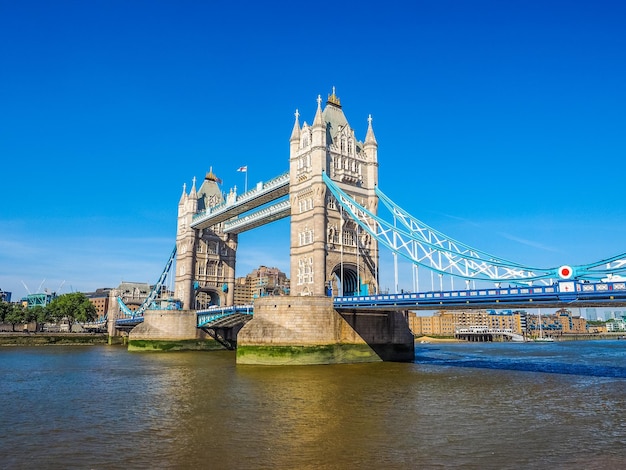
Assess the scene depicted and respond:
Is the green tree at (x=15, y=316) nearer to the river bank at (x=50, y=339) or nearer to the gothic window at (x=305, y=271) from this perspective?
the river bank at (x=50, y=339)

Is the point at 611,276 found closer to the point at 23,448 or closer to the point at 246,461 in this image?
the point at 246,461

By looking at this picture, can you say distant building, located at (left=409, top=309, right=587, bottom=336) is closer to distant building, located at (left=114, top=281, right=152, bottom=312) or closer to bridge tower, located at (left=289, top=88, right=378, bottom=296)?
distant building, located at (left=114, top=281, right=152, bottom=312)

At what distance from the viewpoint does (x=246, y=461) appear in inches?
525

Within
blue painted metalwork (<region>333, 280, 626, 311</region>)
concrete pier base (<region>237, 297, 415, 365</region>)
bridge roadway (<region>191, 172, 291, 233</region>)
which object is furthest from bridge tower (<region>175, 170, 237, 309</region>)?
blue painted metalwork (<region>333, 280, 626, 311</region>)

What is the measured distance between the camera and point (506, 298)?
106 feet

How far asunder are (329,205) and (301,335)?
14957 mm

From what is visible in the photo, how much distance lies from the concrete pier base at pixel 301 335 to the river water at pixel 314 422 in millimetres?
8007

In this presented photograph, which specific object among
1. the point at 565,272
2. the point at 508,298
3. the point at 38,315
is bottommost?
the point at 508,298

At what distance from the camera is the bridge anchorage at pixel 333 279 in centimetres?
3306

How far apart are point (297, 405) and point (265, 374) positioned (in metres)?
12.6

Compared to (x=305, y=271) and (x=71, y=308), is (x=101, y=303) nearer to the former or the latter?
(x=71, y=308)

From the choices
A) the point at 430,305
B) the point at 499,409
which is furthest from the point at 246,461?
the point at 430,305

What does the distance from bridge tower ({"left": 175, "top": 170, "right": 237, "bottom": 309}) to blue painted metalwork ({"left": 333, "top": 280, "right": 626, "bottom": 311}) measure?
39.2 meters

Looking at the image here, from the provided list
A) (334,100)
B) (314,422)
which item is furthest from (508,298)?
(334,100)
